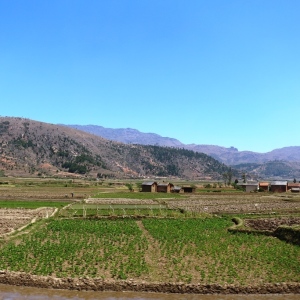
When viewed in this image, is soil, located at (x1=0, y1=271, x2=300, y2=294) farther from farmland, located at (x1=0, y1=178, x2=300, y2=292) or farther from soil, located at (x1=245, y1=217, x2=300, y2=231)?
soil, located at (x1=245, y1=217, x2=300, y2=231)

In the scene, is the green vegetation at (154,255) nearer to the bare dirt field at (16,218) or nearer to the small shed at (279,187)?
the bare dirt field at (16,218)

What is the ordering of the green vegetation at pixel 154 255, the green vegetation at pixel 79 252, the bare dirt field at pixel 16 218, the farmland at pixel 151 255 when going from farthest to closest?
the bare dirt field at pixel 16 218 < the green vegetation at pixel 79 252 < the green vegetation at pixel 154 255 < the farmland at pixel 151 255

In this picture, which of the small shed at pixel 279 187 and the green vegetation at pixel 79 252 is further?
the small shed at pixel 279 187

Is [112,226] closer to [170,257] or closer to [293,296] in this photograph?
[170,257]

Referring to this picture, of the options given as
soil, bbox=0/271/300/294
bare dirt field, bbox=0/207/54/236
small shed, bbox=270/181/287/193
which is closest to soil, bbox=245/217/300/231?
soil, bbox=0/271/300/294

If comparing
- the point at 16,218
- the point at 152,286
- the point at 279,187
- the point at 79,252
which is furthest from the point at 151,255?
the point at 279,187

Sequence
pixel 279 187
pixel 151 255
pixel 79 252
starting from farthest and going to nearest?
1. pixel 279 187
2. pixel 79 252
3. pixel 151 255

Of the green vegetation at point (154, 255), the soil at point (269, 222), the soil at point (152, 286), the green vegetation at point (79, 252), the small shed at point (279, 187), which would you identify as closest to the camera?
the soil at point (152, 286)

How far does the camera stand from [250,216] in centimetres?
5153

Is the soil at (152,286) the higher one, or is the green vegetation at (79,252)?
the green vegetation at (79,252)

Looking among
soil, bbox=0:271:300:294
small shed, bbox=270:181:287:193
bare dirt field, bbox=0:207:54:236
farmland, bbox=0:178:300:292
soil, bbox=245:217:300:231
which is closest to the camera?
soil, bbox=0:271:300:294

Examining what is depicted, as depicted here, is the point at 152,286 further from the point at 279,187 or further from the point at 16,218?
the point at 279,187

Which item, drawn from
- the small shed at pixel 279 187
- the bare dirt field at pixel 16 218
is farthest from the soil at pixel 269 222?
the small shed at pixel 279 187

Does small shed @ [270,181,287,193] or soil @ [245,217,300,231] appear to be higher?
small shed @ [270,181,287,193]
